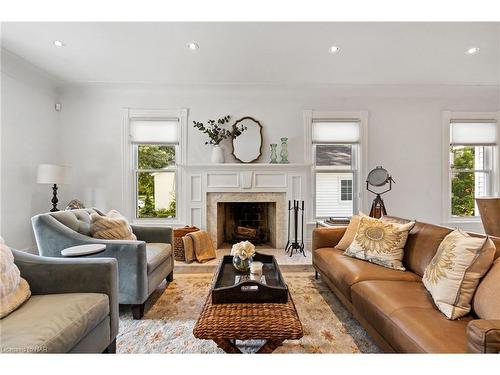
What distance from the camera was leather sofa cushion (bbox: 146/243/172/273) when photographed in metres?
2.32

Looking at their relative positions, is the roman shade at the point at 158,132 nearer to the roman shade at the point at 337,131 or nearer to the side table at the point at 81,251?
the roman shade at the point at 337,131

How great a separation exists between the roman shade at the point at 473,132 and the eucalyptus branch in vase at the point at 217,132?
340 cm

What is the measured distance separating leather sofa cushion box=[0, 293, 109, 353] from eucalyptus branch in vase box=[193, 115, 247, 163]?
2763 millimetres

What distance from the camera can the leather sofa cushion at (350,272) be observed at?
1970 mm

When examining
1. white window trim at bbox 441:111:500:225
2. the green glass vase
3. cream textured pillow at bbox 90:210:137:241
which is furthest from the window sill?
white window trim at bbox 441:111:500:225

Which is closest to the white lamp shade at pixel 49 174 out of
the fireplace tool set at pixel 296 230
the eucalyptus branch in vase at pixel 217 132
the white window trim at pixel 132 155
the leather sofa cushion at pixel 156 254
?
the white window trim at pixel 132 155

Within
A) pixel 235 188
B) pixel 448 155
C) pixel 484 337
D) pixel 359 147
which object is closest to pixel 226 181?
pixel 235 188

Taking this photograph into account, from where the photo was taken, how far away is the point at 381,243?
227cm

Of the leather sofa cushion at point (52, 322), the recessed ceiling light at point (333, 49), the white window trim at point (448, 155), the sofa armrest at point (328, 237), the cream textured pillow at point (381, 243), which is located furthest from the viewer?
the white window trim at point (448, 155)

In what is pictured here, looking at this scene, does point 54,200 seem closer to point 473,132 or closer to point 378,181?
point 378,181

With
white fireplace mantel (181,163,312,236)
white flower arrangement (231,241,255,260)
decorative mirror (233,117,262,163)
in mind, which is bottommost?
white flower arrangement (231,241,255,260)

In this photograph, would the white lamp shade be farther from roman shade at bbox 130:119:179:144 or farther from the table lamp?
roman shade at bbox 130:119:179:144

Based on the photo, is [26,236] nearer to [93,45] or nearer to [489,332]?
[93,45]

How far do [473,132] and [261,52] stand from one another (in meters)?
3.73
